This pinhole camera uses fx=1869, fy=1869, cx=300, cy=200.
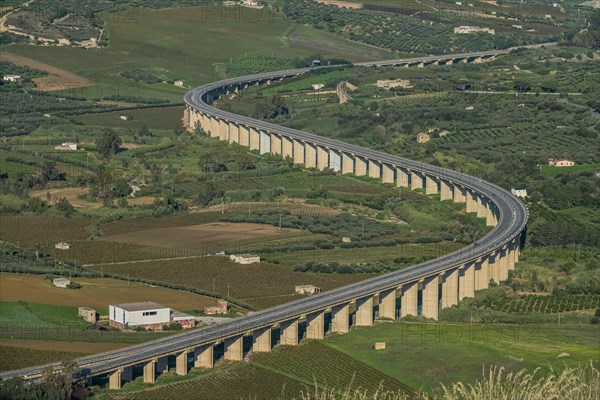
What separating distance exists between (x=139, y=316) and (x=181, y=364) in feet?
24.3

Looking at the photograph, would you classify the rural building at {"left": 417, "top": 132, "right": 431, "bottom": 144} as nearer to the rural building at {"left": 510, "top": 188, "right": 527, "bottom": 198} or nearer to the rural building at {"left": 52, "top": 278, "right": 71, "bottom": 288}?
the rural building at {"left": 510, "top": 188, "right": 527, "bottom": 198}

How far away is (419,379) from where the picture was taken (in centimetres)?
7694

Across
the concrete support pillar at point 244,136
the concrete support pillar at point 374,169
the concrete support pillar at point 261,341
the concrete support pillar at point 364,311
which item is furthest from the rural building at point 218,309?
the concrete support pillar at point 244,136

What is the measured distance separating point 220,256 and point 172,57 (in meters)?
85.0

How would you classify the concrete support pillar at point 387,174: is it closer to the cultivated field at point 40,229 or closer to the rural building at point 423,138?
the rural building at point 423,138

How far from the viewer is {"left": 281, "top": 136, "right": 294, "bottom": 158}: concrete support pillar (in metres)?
141

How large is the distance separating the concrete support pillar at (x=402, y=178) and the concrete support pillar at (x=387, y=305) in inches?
1505

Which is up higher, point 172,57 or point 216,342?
point 216,342

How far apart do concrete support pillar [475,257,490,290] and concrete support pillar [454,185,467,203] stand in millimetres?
21466

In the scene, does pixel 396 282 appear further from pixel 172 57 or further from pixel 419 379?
pixel 172 57

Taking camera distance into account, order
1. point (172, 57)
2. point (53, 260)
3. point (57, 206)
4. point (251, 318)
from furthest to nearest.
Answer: point (172, 57), point (57, 206), point (53, 260), point (251, 318)

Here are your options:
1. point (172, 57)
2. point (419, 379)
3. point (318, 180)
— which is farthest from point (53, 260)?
point (172, 57)

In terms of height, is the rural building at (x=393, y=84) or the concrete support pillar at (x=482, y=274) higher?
the concrete support pillar at (x=482, y=274)

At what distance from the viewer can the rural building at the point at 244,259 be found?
99.6m
